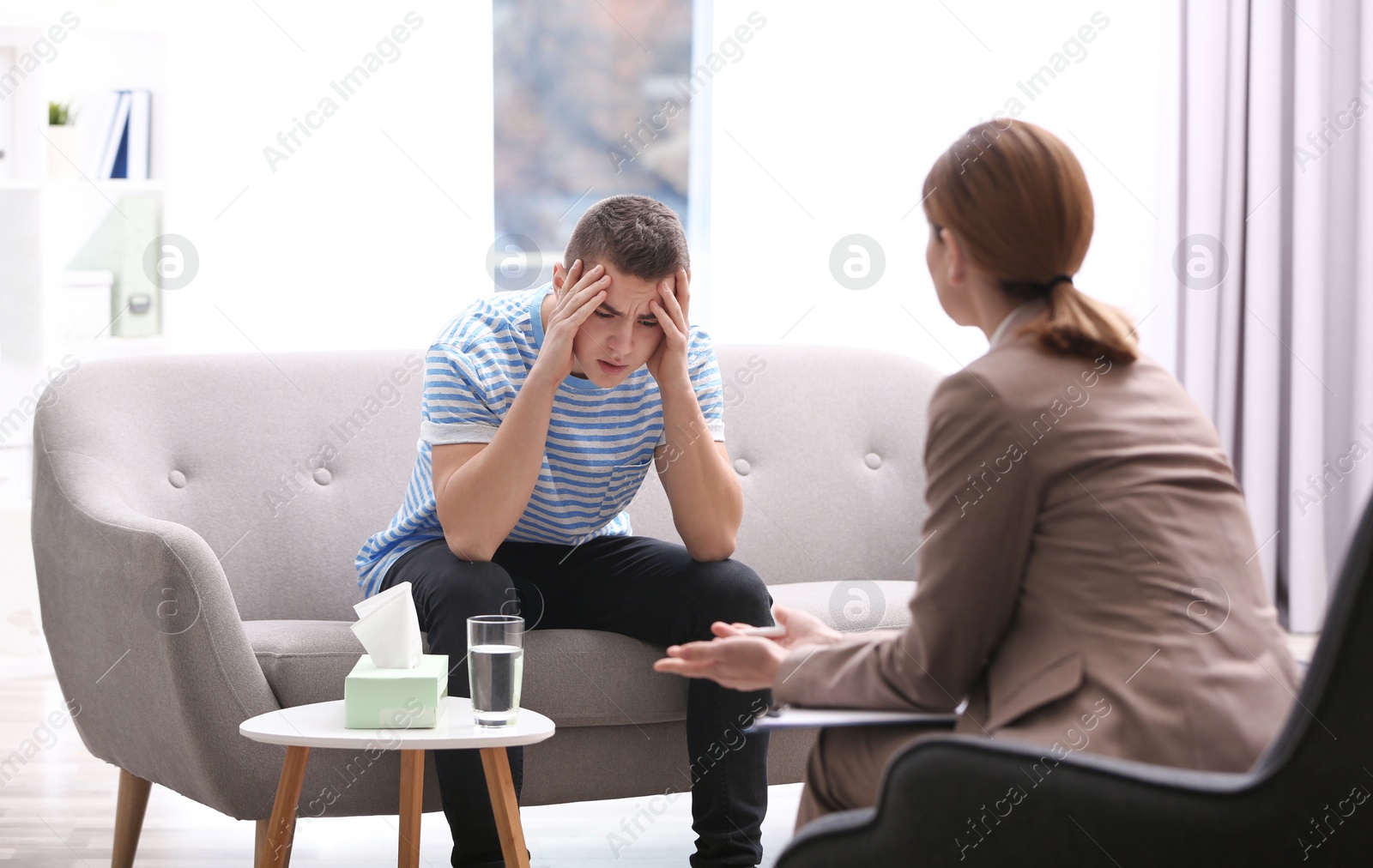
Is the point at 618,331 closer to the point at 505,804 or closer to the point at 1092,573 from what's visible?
the point at 505,804

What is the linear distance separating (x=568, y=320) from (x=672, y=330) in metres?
0.15

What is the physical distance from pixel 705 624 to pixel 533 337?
48 centimetres

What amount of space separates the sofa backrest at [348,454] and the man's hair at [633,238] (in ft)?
2.01

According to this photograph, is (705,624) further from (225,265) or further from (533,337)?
(225,265)

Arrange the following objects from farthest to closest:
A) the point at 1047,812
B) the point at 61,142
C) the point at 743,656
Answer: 1. the point at 61,142
2. the point at 743,656
3. the point at 1047,812

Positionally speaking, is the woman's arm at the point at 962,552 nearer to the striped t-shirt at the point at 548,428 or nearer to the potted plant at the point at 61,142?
the striped t-shirt at the point at 548,428

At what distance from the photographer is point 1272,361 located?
3553 mm

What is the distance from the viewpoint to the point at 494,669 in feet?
4.46

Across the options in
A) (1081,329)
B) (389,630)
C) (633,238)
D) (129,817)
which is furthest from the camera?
(129,817)

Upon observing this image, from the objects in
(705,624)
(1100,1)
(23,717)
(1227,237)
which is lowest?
(23,717)

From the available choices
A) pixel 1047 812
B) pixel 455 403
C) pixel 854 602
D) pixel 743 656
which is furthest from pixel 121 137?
pixel 1047 812

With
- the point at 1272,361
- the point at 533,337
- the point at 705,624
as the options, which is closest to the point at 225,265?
the point at 533,337

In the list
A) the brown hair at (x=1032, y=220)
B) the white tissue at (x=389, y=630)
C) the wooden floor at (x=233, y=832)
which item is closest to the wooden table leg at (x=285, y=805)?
the white tissue at (x=389, y=630)

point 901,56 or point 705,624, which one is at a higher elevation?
point 901,56
